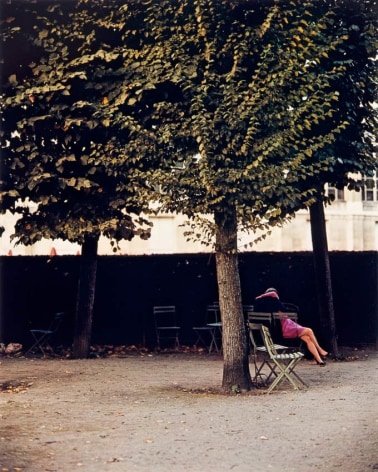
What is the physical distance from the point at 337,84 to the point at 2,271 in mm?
9216

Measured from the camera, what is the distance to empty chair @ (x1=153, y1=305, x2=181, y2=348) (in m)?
22.4

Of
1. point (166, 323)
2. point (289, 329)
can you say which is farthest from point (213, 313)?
point (289, 329)

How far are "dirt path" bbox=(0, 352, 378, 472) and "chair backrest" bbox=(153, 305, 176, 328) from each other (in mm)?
4613

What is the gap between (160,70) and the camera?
14.8 meters

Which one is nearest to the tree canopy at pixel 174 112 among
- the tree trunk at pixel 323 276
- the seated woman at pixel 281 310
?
the seated woman at pixel 281 310

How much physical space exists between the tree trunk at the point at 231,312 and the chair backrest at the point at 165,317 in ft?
25.4

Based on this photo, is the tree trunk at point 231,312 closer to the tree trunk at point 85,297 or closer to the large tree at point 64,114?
the large tree at point 64,114

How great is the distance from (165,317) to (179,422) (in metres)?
11.2

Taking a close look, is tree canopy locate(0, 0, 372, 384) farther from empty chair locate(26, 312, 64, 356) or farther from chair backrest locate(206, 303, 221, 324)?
chair backrest locate(206, 303, 221, 324)

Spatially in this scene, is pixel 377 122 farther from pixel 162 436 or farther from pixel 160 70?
pixel 162 436

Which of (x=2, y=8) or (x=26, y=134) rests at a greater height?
(x=2, y=8)

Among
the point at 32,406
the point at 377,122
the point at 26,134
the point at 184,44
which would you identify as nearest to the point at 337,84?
the point at 377,122

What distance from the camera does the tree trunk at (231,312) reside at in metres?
14.8

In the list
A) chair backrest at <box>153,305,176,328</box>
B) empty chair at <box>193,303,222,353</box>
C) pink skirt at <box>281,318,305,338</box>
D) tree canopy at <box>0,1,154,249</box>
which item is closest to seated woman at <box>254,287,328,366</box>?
pink skirt at <box>281,318,305,338</box>
